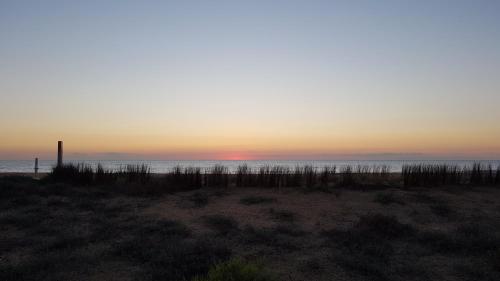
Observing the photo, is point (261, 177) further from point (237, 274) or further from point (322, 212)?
point (237, 274)

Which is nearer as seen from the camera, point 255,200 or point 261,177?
point 255,200

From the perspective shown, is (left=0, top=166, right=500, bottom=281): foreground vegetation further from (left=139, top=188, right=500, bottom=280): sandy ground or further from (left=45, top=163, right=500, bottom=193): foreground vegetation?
(left=45, top=163, right=500, bottom=193): foreground vegetation

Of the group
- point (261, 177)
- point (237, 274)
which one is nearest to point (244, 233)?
point (237, 274)

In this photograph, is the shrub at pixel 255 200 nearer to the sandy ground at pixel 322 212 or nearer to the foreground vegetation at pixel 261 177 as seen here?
the sandy ground at pixel 322 212

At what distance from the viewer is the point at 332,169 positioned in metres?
14.6

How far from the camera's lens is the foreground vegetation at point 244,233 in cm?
556

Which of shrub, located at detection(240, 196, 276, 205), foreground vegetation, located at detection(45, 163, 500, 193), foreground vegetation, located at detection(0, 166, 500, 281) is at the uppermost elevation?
foreground vegetation, located at detection(45, 163, 500, 193)

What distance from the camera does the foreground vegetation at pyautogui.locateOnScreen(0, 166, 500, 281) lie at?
5.56 m

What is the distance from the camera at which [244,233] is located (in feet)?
24.0

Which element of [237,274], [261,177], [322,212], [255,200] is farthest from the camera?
[261,177]

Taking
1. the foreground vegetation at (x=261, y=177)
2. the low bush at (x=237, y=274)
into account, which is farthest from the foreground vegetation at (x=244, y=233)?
the foreground vegetation at (x=261, y=177)

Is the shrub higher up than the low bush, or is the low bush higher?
the shrub

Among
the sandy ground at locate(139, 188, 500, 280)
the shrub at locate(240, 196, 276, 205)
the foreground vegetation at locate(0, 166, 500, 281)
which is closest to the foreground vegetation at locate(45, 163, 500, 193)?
the foreground vegetation at locate(0, 166, 500, 281)

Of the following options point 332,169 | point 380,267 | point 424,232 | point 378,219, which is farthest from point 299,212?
point 332,169
